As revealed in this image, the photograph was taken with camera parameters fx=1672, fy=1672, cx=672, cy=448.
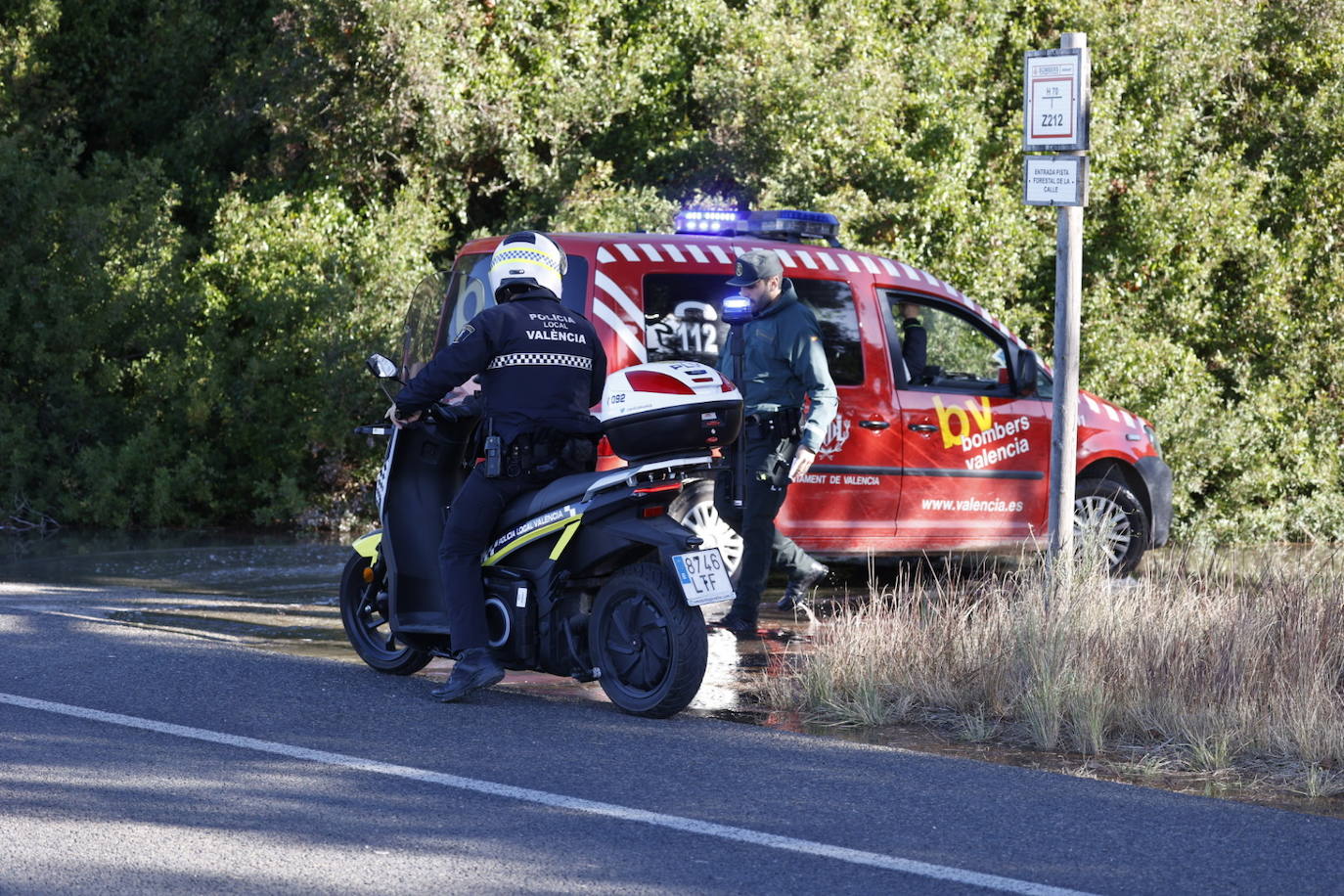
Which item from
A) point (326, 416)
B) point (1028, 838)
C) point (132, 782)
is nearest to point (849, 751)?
point (1028, 838)

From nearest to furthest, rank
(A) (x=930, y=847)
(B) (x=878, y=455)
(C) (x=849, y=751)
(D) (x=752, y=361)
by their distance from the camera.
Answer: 1. (A) (x=930, y=847)
2. (C) (x=849, y=751)
3. (D) (x=752, y=361)
4. (B) (x=878, y=455)

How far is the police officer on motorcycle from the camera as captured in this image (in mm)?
6777

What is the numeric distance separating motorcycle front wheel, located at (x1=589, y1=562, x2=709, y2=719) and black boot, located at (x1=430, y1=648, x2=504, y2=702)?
410mm

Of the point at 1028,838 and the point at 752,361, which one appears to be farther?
the point at 752,361

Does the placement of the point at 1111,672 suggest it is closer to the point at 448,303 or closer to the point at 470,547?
the point at 470,547

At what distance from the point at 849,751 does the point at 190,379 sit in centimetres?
986

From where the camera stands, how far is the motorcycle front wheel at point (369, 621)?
7406 mm

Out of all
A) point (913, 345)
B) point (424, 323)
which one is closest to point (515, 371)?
point (424, 323)

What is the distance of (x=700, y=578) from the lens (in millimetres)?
6383

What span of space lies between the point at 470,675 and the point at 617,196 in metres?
10.3

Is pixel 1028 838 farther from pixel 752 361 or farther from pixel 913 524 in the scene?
pixel 913 524

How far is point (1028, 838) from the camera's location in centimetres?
491

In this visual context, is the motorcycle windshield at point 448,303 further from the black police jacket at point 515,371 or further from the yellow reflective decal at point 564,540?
the yellow reflective decal at point 564,540

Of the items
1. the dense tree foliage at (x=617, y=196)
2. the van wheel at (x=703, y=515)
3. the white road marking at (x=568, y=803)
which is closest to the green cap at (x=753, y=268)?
the van wheel at (x=703, y=515)
